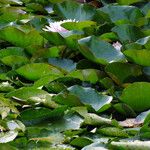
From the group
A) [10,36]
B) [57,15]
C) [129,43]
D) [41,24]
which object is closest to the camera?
[129,43]

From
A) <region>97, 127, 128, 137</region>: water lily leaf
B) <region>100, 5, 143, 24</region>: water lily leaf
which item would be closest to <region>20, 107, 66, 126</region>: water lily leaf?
<region>97, 127, 128, 137</region>: water lily leaf

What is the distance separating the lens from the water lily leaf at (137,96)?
142 cm

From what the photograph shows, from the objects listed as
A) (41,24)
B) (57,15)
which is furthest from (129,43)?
(57,15)

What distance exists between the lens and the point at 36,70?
5.38 ft

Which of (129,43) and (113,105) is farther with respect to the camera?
(129,43)

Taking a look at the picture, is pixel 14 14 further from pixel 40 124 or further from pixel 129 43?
pixel 40 124

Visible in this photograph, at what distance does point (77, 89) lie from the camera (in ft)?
4.91

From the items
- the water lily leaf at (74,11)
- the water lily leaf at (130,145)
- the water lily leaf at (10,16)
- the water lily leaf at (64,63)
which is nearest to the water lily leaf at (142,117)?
the water lily leaf at (130,145)

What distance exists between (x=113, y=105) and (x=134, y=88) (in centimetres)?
7

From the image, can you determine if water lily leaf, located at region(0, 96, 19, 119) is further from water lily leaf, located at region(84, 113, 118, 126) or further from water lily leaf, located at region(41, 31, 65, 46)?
water lily leaf, located at region(41, 31, 65, 46)

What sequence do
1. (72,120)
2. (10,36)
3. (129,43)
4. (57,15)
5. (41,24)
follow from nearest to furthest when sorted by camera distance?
(72,120)
(129,43)
(10,36)
(41,24)
(57,15)

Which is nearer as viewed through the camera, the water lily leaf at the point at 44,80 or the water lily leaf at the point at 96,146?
the water lily leaf at the point at 96,146

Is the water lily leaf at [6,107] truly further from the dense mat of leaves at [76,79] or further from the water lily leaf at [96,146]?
the water lily leaf at [96,146]

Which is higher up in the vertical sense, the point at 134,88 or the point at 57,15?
the point at 134,88
